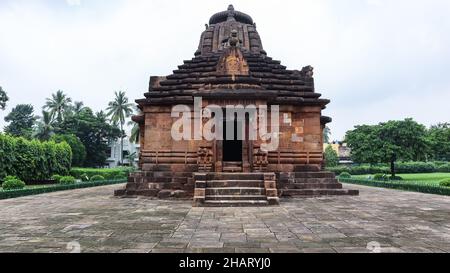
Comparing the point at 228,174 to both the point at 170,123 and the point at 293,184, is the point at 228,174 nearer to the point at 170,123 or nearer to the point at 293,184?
the point at 293,184

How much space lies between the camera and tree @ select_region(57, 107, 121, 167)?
155 ft

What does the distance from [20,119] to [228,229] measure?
228ft

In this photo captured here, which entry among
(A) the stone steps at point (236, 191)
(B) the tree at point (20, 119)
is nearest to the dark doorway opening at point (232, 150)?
(A) the stone steps at point (236, 191)

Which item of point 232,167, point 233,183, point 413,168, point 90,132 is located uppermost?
point 90,132

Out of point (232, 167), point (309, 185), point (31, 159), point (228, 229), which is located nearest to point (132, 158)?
point (31, 159)

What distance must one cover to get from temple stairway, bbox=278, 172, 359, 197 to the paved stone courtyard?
2876 mm

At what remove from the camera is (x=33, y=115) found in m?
66.6

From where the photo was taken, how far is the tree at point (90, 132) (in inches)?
1865

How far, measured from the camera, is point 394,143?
27641mm

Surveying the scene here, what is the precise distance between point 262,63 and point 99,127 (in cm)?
3795

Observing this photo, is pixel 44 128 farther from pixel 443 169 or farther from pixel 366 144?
pixel 443 169

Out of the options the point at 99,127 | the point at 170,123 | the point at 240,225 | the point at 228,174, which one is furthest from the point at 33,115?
the point at 240,225

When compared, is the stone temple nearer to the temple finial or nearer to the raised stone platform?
the raised stone platform

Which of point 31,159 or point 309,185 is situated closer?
point 309,185
